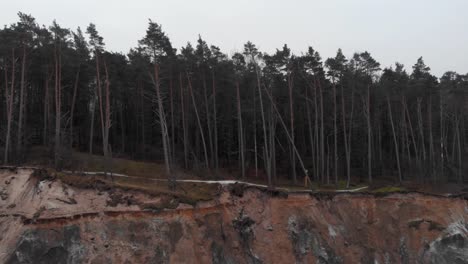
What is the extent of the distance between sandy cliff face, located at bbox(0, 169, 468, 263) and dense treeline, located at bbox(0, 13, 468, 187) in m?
11.6

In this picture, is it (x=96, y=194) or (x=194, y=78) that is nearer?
(x=96, y=194)

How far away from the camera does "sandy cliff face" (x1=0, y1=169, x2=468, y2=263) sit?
742 inches

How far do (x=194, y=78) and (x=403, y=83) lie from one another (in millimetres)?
25423

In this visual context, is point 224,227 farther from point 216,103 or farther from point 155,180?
point 216,103

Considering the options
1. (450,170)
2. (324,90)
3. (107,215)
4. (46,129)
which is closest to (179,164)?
(46,129)

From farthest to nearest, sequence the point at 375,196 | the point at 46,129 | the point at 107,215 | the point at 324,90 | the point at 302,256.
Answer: the point at 324,90 < the point at 46,129 < the point at 375,196 < the point at 302,256 < the point at 107,215

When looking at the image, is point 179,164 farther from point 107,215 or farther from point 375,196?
point 107,215

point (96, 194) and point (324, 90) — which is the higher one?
point (324, 90)

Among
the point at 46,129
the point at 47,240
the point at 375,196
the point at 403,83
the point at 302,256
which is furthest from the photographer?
the point at 403,83

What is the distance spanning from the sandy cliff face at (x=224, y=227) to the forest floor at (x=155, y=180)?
595 mm

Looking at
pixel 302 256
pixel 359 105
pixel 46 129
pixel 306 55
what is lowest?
pixel 302 256

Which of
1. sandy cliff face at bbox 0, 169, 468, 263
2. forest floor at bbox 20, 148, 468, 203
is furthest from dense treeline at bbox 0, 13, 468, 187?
sandy cliff face at bbox 0, 169, 468, 263

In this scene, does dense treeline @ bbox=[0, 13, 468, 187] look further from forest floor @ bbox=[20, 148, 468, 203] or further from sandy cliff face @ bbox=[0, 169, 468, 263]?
sandy cliff face @ bbox=[0, 169, 468, 263]

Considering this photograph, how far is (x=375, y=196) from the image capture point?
29.0 metres
